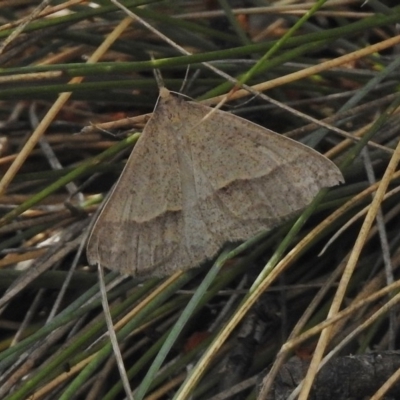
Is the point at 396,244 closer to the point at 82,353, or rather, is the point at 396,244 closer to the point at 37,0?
the point at 82,353

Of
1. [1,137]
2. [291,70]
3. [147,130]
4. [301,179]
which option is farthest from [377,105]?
[1,137]

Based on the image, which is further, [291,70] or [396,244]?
[291,70]

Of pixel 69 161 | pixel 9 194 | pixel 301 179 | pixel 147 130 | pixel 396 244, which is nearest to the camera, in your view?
pixel 301 179

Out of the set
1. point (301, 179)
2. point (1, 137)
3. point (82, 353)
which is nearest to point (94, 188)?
point (1, 137)

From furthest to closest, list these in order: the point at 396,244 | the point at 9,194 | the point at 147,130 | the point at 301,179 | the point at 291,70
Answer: the point at 9,194
the point at 291,70
the point at 396,244
the point at 147,130
the point at 301,179

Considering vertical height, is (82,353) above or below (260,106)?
below

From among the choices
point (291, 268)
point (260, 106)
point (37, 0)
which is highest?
point (37, 0)
